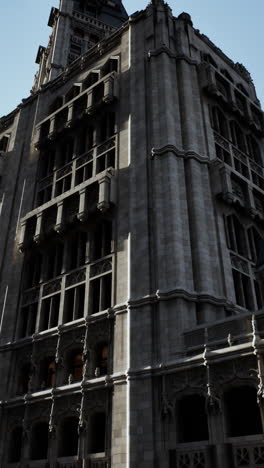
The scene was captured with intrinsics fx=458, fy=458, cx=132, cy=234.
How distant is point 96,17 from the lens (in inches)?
3083

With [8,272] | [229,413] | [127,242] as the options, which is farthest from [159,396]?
[8,272]

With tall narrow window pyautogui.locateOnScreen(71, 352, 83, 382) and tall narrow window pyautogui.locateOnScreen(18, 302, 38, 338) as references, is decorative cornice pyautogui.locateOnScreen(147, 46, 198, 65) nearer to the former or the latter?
tall narrow window pyautogui.locateOnScreen(18, 302, 38, 338)

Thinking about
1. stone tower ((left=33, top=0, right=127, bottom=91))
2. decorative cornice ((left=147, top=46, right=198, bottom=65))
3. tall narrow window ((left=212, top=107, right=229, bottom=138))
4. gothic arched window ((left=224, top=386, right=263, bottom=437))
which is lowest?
gothic arched window ((left=224, top=386, right=263, bottom=437))

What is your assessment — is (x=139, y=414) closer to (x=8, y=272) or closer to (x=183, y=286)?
(x=183, y=286)

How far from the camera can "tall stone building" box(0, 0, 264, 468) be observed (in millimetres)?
23094

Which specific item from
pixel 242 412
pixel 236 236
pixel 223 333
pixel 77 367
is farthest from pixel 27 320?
pixel 242 412

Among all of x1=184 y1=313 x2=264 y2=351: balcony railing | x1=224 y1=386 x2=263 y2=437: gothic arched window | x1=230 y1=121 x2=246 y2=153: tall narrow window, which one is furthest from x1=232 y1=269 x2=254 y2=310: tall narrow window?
x1=230 y1=121 x2=246 y2=153: tall narrow window

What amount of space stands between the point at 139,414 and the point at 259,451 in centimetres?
657

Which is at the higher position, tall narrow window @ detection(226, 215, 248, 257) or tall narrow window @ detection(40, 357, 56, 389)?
tall narrow window @ detection(226, 215, 248, 257)

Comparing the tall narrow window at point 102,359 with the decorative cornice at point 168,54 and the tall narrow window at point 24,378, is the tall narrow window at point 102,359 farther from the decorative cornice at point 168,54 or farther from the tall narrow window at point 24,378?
the decorative cornice at point 168,54

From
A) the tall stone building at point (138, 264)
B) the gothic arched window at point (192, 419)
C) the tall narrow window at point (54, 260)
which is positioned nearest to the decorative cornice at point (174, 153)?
the tall stone building at point (138, 264)

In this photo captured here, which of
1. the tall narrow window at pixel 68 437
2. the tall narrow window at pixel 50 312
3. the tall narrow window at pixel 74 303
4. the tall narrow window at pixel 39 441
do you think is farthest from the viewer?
the tall narrow window at pixel 50 312

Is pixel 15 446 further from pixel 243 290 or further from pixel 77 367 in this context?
pixel 243 290

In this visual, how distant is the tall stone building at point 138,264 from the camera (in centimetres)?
2309
